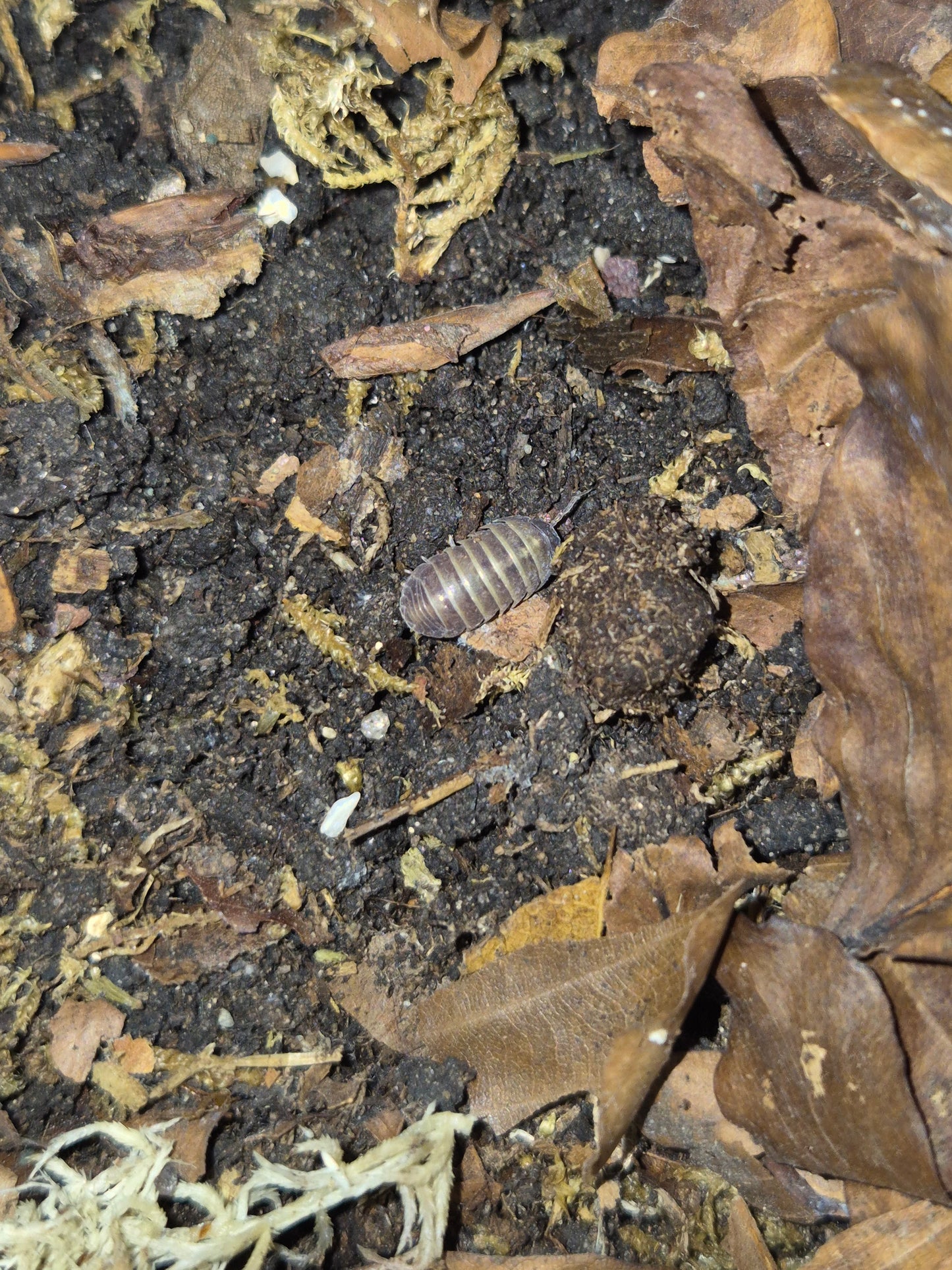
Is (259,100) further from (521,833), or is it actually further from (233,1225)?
(233,1225)

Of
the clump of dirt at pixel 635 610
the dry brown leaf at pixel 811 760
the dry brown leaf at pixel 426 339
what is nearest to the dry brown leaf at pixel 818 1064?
the dry brown leaf at pixel 811 760

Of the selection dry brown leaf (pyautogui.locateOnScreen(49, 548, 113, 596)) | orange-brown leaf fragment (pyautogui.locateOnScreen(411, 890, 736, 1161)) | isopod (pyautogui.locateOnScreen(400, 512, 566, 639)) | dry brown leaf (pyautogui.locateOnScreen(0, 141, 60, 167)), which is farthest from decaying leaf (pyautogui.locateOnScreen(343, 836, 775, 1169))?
dry brown leaf (pyautogui.locateOnScreen(0, 141, 60, 167))

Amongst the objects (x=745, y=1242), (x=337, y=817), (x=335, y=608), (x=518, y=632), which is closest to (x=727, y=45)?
(x=518, y=632)

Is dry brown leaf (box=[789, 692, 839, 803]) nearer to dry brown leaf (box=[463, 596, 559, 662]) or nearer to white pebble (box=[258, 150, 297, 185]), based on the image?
dry brown leaf (box=[463, 596, 559, 662])

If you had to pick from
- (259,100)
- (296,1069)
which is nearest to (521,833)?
(296,1069)

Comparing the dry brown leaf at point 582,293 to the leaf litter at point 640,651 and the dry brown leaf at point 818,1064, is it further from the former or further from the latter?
the dry brown leaf at point 818,1064

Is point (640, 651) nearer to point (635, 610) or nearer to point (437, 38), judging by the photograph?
point (635, 610)
